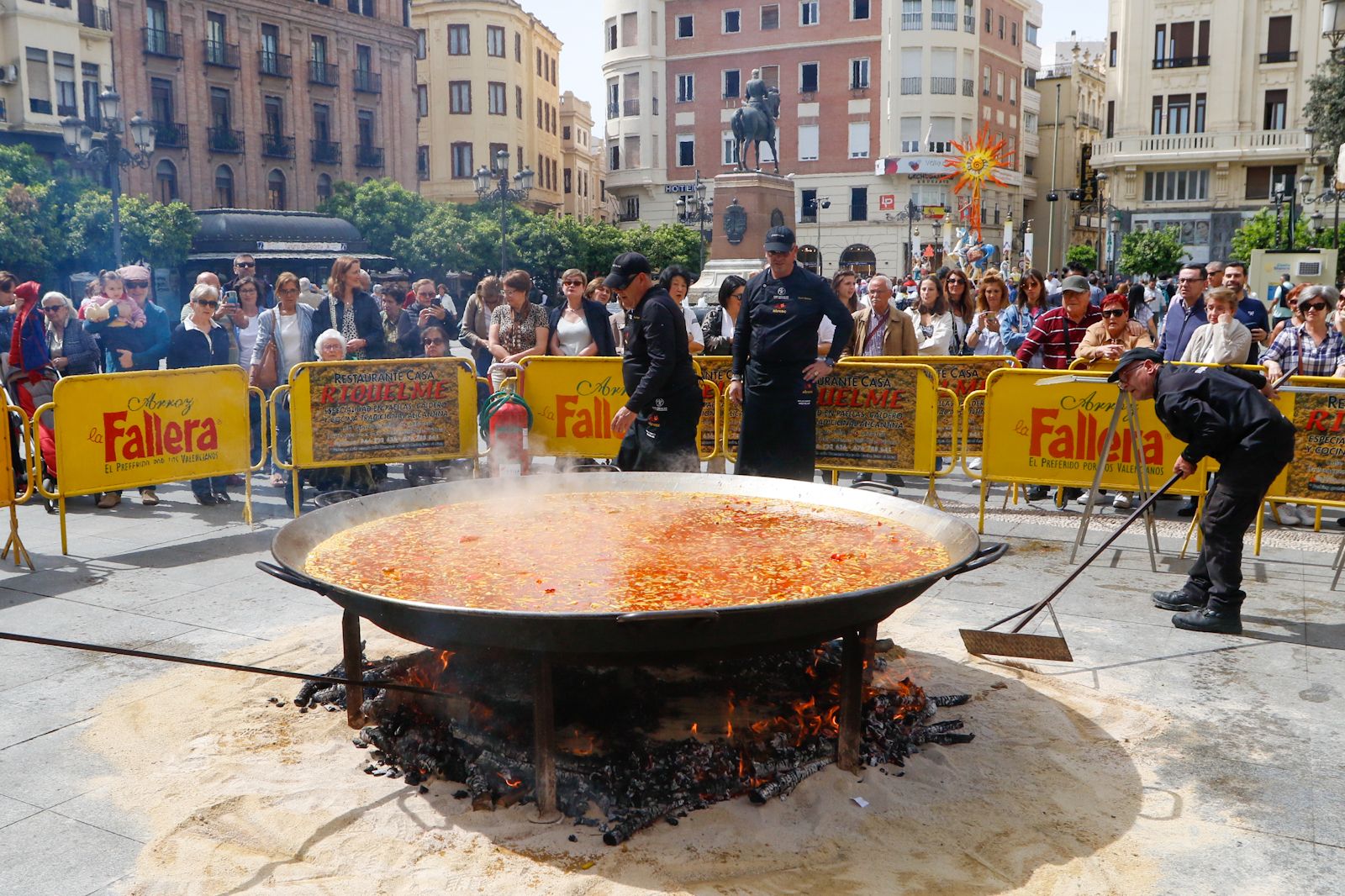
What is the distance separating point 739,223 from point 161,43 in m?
29.4

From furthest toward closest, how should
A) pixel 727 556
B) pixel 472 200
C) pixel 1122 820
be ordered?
pixel 472 200 → pixel 727 556 → pixel 1122 820

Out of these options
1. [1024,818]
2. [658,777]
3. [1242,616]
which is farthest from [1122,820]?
[1242,616]

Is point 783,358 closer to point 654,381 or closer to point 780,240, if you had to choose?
point 780,240

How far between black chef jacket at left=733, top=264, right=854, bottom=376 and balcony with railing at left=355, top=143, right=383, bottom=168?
163 feet

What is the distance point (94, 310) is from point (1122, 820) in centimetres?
1019

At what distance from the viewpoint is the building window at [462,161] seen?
6488 cm

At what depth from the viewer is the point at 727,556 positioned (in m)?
4.70

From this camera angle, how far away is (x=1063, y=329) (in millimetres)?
9875

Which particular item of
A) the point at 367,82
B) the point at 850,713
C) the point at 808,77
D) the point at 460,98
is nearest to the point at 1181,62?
the point at 808,77

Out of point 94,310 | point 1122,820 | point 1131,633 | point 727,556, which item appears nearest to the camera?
point 1122,820

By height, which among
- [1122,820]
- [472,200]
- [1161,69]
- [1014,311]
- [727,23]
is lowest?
[1122,820]

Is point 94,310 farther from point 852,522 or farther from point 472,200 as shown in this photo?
point 472,200

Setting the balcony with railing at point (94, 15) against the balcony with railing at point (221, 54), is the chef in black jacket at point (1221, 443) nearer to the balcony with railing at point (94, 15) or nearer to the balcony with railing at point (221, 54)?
the balcony with railing at point (94, 15)

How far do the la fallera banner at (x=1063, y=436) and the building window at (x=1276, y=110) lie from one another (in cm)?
5179
